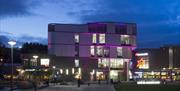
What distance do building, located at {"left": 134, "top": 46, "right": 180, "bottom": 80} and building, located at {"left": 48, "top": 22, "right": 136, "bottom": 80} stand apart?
12.7m

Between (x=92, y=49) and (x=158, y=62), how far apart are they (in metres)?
33.4

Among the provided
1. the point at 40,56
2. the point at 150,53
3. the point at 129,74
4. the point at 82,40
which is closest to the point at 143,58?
the point at 150,53

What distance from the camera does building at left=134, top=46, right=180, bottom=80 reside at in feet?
515

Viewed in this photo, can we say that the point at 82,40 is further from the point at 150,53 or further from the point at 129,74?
the point at 150,53

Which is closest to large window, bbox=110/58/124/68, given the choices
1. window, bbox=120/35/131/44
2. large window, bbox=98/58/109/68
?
large window, bbox=98/58/109/68

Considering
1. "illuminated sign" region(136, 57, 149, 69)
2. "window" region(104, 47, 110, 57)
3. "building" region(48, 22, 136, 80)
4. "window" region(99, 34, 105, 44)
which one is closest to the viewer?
"building" region(48, 22, 136, 80)

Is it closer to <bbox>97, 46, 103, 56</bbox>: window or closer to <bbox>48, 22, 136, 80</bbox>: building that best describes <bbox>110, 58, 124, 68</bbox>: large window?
<bbox>48, 22, 136, 80</bbox>: building

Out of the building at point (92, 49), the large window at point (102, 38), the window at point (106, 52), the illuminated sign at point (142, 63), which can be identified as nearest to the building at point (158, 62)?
the illuminated sign at point (142, 63)

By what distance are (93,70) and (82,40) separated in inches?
378

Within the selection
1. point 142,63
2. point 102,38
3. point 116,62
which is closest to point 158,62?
point 142,63

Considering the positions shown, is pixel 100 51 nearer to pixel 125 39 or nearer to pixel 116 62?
pixel 116 62

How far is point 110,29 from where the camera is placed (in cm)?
14475

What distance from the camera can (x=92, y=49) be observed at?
141250 mm

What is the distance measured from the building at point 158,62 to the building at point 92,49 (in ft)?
41.7
